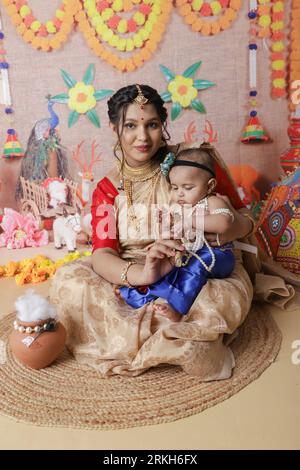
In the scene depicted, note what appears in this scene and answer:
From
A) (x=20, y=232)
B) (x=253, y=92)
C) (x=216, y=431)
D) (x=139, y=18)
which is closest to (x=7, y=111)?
(x=20, y=232)

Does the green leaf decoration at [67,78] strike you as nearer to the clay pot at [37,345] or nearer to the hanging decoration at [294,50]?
the hanging decoration at [294,50]

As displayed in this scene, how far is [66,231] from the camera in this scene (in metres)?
3.54

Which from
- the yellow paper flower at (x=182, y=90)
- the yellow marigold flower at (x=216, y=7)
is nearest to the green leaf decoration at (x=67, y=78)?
the yellow paper flower at (x=182, y=90)

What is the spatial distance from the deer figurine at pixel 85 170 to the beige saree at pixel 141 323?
129 centimetres

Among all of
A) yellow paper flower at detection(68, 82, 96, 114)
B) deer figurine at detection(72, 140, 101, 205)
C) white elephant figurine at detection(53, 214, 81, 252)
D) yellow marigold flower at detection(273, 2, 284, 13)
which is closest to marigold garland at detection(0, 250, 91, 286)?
white elephant figurine at detection(53, 214, 81, 252)

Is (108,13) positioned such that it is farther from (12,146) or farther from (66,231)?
(66,231)

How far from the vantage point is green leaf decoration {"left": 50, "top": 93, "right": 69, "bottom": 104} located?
134 inches

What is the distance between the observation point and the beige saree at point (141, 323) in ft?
6.11

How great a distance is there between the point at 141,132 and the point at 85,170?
1479 millimetres

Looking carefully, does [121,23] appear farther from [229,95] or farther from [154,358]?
[154,358]

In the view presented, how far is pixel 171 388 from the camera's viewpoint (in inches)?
73.5

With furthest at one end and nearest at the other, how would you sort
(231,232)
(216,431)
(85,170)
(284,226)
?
1. (85,170)
2. (284,226)
3. (231,232)
4. (216,431)

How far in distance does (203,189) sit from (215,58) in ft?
5.50
